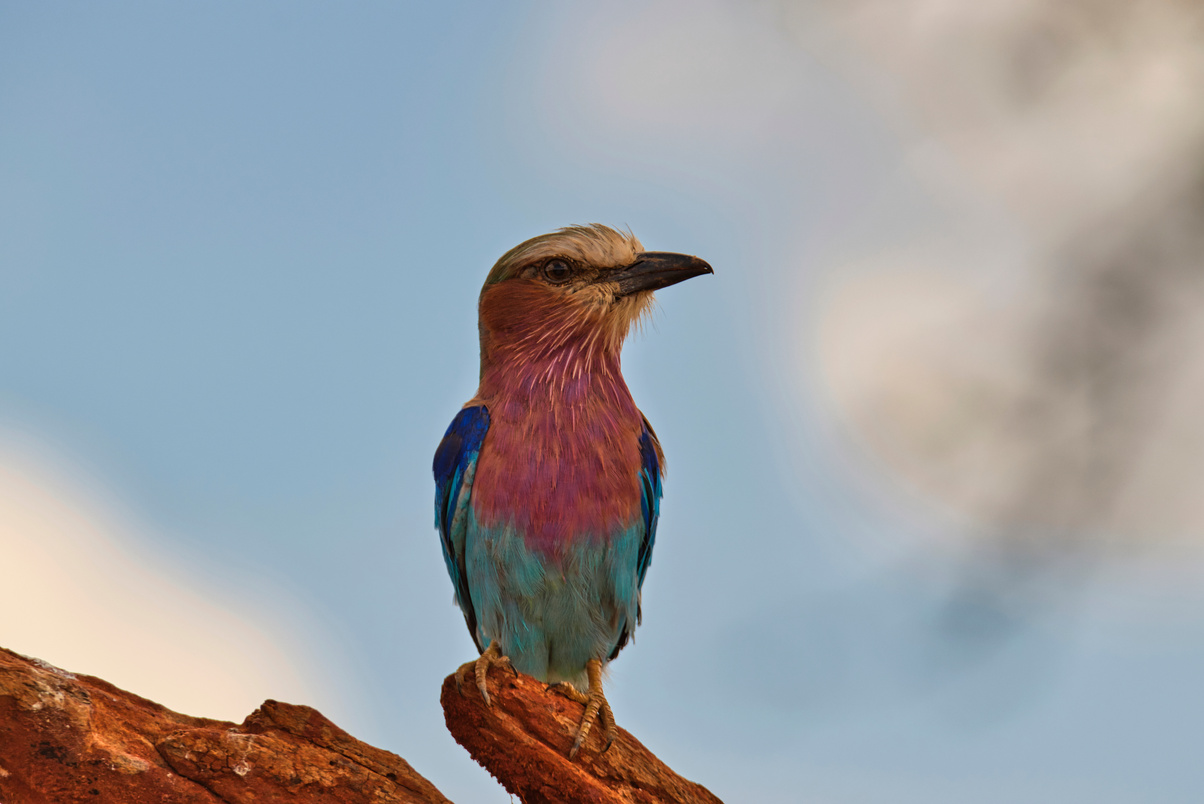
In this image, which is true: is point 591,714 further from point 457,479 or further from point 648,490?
point 457,479

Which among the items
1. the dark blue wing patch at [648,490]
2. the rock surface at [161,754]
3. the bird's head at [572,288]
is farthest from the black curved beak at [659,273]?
the rock surface at [161,754]

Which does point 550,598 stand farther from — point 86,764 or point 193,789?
point 86,764

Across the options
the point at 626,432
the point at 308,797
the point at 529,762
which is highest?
the point at 626,432

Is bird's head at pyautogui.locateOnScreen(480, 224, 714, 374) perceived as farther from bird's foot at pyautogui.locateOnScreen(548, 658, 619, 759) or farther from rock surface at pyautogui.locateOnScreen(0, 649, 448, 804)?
rock surface at pyautogui.locateOnScreen(0, 649, 448, 804)

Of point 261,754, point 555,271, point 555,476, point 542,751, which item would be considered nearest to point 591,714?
point 542,751

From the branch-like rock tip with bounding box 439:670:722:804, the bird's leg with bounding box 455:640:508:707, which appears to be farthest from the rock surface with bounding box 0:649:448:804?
the bird's leg with bounding box 455:640:508:707

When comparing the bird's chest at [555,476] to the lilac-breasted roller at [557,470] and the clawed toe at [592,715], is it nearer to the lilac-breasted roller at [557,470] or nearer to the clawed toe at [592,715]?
the lilac-breasted roller at [557,470]

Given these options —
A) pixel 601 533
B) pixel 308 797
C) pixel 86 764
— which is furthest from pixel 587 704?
pixel 86 764
